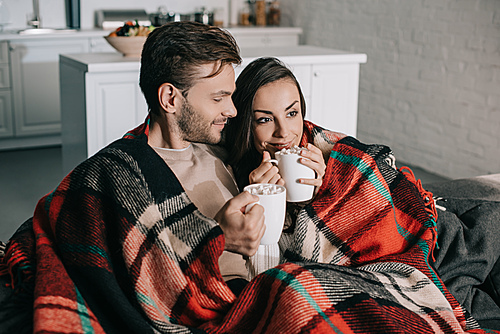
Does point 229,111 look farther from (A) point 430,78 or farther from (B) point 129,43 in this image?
(A) point 430,78

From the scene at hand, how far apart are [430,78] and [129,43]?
2260mm

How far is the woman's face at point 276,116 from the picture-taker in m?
1.61

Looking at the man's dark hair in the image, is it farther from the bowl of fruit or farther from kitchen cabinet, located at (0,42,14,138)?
kitchen cabinet, located at (0,42,14,138)

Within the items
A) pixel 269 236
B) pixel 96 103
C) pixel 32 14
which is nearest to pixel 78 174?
pixel 269 236

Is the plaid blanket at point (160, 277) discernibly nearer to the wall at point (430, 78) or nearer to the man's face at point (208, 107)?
the man's face at point (208, 107)

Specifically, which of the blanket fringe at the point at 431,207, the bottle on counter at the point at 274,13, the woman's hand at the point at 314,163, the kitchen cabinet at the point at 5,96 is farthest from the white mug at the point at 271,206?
the bottle on counter at the point at 274,13

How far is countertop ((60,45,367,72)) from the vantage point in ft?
9.18

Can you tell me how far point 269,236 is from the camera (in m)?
1.30

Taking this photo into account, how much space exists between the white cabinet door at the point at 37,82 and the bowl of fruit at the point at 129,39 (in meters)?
1.99

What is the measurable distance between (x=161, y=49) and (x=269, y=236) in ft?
1.75

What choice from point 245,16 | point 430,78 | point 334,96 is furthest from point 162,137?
point 245,16

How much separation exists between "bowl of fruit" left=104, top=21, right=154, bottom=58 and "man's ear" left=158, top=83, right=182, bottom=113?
1.60 m

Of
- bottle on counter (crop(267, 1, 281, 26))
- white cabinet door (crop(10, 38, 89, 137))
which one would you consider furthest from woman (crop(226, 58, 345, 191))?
bottle on counter (crop(267, 1, 281, 26))

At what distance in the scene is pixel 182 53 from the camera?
55.9 inches
